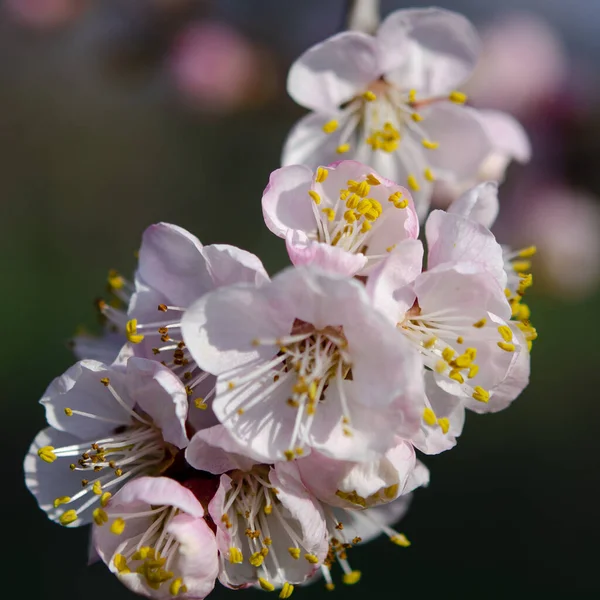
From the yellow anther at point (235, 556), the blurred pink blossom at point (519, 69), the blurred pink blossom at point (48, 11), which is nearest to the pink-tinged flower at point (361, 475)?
the yellow anther at point (235, 556)

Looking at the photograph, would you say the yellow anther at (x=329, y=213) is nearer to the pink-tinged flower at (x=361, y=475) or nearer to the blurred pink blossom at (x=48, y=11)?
the pink-tinged flower at (x=361, y=475)

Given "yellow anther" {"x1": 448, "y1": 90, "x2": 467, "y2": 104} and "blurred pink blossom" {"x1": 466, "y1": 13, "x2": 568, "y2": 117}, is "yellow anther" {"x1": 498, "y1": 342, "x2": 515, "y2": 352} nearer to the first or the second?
"yellow anther" {"x1": 448, "y1": 90, "x2": 467, "y2": 104}

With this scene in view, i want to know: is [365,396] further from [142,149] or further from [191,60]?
[142,149]

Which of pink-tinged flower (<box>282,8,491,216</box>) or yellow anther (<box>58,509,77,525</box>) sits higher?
pink-tinged flower (<box>282,8,491,216</box>)

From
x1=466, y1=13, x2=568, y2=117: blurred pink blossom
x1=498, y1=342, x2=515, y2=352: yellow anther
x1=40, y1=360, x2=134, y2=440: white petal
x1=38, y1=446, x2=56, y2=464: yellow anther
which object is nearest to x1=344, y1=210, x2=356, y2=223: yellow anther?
x1=498, y1=342, x2=515, y2=352: yellow anther

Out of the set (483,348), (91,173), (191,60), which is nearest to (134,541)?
(483,348)

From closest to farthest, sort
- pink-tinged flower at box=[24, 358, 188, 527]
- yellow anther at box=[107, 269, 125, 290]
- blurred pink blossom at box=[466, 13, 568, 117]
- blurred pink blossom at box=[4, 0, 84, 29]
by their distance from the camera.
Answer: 1. pink-tinged flower at box=[24, 358, 188, 527]
2. yellow anther at box=[107, 269, 125, 290]
3. blurred pink blossom at box=[466, 13, 568, 117]
4. blurred pink blossom at box=[4, 0, 84, 29]
